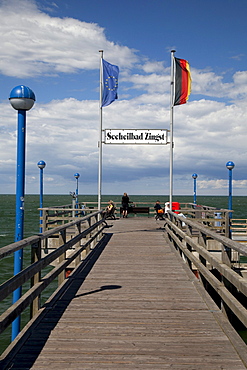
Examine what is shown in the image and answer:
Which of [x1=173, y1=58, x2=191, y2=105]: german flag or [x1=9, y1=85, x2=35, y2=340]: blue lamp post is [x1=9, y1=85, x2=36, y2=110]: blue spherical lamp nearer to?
[x1=9, y1=85, x2=35, y2=340]: blue lamp post

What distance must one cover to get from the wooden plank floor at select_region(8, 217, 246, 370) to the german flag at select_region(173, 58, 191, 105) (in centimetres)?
924

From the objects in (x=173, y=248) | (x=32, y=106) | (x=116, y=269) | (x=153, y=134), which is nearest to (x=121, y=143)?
(x=153, y=134)

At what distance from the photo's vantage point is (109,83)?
16953 mm

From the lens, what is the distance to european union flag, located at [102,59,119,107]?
1677 cm

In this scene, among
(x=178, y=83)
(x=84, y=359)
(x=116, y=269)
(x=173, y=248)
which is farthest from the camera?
(x=178, y=83)

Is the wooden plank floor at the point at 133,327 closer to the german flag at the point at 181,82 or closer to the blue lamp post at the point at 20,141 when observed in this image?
the blue lamp post at the point at 20,141

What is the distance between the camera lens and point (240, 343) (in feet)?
15.6

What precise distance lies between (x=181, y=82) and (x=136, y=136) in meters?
2.91

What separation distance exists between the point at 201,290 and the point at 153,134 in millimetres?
10047

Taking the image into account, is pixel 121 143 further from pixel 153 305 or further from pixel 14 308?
pixel 14 308

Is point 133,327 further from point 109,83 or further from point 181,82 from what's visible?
point 109,83

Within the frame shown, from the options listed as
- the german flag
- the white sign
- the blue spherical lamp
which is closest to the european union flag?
the white sign

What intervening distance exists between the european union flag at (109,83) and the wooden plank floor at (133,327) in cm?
951

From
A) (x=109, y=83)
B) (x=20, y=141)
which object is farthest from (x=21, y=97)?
(x=109, y=83)
